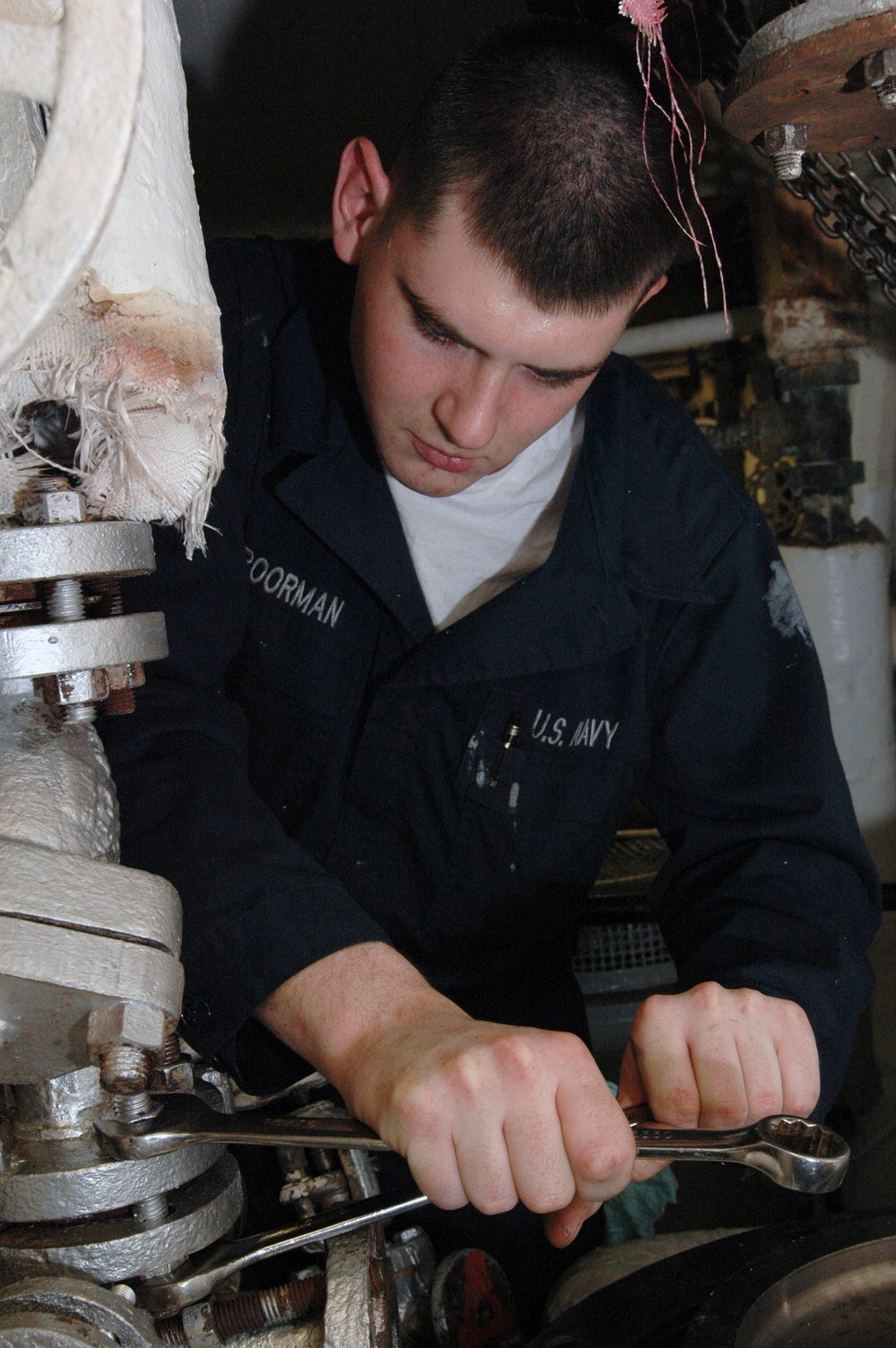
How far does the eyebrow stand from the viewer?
1.00 metres

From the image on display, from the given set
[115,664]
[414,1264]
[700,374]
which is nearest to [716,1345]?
[414,1264]

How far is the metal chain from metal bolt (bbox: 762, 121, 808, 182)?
19.4 inches

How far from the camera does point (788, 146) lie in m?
0.75

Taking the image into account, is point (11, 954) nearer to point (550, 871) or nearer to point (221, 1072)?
point (221, 1072)

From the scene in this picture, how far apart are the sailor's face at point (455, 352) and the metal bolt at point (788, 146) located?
27cm

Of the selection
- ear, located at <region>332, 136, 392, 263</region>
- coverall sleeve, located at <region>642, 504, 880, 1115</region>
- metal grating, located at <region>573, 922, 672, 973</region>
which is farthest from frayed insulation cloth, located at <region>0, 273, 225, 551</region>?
metal grating, located at <region>573, 922, 672, 973</region>

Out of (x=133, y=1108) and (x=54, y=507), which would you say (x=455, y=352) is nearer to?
(x=54, y=507)

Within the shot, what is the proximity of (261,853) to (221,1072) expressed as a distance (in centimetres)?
21

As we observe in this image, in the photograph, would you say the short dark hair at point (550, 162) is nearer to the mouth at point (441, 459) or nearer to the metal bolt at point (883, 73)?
the mouth at point (441, 459)

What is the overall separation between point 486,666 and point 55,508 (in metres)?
0.67

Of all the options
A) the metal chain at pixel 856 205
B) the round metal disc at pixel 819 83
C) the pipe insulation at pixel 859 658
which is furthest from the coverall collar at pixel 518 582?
the pipe insulation at pixel 859 658

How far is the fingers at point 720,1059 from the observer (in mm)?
828

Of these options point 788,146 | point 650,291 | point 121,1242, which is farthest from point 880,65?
point 121,1242

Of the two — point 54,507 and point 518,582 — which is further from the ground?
point 54,507
